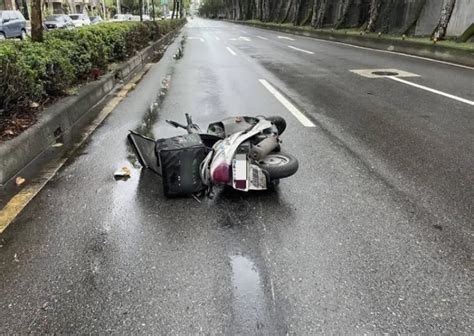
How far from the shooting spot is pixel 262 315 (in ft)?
7.75

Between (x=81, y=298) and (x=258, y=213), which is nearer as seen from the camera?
(x=81, y=298)

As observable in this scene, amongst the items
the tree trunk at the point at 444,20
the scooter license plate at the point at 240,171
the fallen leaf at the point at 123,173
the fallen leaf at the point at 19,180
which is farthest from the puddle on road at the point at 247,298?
the tree trunk at the point at 444,20

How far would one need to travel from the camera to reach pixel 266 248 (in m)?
3.04

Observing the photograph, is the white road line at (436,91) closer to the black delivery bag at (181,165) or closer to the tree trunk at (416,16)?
the black delivery bag at (181,165)

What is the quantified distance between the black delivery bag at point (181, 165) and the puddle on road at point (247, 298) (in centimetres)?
106

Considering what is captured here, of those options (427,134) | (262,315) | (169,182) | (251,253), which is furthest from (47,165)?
(427,134)

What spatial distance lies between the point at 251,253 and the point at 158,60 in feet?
46.0

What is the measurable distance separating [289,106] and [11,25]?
2145cm

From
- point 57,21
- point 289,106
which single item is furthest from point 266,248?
point 57,21

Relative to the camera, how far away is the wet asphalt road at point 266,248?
236cm

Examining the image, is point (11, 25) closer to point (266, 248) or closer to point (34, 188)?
point (34, 188)

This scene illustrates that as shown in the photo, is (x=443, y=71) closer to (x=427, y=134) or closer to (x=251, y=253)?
(x=427, y=134)

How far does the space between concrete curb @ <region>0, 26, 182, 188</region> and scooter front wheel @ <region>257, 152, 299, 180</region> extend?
8.34 ft

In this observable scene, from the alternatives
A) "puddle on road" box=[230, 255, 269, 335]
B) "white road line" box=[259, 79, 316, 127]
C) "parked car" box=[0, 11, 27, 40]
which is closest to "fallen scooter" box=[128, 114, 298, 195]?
"puddle on road" box=[230, 255, 269, 335]
